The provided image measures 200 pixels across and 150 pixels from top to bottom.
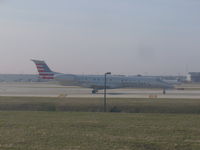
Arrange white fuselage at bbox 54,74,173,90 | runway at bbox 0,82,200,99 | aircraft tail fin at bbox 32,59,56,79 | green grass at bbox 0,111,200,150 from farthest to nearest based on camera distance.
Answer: aircraft tail fin at bbox 32,59,56,79
white fuselage at bbox 54,74,173,90
runway at bbox 0,82,200,99
green grass at bbox 0,111,200,150

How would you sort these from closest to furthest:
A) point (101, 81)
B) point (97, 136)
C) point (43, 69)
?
point (97, 136) → point (101, 81) → point (43, 69)

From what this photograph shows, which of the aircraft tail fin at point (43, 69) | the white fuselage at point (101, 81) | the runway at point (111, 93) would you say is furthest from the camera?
the aircraft tail fin at point (43, 69)

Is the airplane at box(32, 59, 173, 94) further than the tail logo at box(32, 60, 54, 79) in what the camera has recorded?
No

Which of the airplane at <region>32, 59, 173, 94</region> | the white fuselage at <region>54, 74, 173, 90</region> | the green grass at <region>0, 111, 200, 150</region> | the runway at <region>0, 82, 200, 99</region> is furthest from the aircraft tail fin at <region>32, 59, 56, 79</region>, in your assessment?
the green grass at <region>0, 111, 200, 150</region>

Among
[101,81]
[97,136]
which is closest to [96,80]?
[101,81]

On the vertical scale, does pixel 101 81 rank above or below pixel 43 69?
below

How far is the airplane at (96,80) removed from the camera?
56812mm

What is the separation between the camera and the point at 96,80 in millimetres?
56750

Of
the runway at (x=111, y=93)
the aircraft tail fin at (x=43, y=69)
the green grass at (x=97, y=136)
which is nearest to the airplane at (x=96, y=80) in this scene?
the aircraft tail fin at (x=43, y=69)

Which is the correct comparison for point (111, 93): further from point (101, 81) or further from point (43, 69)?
point (43, 69)

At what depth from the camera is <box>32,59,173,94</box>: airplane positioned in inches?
2237

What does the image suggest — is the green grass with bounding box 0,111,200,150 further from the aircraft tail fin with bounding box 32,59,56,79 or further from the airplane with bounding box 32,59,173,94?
the aircraft tail fin with bounding box 32,59,56,79

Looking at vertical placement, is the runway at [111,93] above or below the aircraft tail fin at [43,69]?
below

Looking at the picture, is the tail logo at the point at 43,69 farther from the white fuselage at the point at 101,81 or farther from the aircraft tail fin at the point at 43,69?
the white fuselage at the point at 101,81
